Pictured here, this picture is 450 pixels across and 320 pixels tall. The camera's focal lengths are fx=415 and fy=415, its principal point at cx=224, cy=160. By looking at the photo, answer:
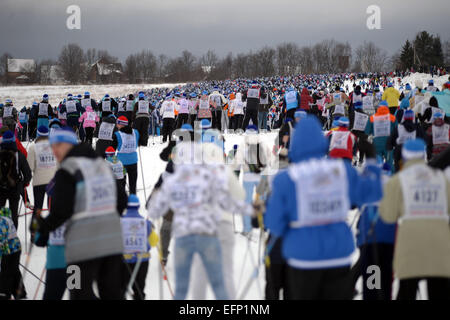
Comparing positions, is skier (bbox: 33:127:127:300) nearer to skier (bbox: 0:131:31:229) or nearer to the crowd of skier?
the crowd of skier

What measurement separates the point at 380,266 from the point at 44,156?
541 cm

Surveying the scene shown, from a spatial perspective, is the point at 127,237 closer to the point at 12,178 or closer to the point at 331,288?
the point at 331,288

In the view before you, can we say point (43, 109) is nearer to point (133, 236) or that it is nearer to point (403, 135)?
point (133, 236)

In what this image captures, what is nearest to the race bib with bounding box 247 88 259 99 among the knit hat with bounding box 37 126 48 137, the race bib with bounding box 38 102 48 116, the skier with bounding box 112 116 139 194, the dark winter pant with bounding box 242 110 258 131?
the dark winter pant with bounding box 242 110 258 131

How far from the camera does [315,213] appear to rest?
2.74m

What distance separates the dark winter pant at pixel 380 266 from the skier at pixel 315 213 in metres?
1.10

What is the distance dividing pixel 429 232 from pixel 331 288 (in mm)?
949

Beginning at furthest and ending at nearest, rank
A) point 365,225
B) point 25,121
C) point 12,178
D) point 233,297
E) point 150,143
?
point 25,121 < point 150,143 < point 12,178 < point 365,225 < point 233,297

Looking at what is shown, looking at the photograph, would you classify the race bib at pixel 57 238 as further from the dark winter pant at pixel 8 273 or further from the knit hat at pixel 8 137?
the knit hat at pixel 8 137

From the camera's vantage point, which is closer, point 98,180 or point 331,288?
point 331,288

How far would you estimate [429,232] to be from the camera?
3.14 meters

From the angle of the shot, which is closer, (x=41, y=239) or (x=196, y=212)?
(x=196, y=212)

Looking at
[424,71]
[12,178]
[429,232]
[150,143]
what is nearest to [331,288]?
[429,232]

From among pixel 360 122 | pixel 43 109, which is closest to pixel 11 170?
pixel 360 122
